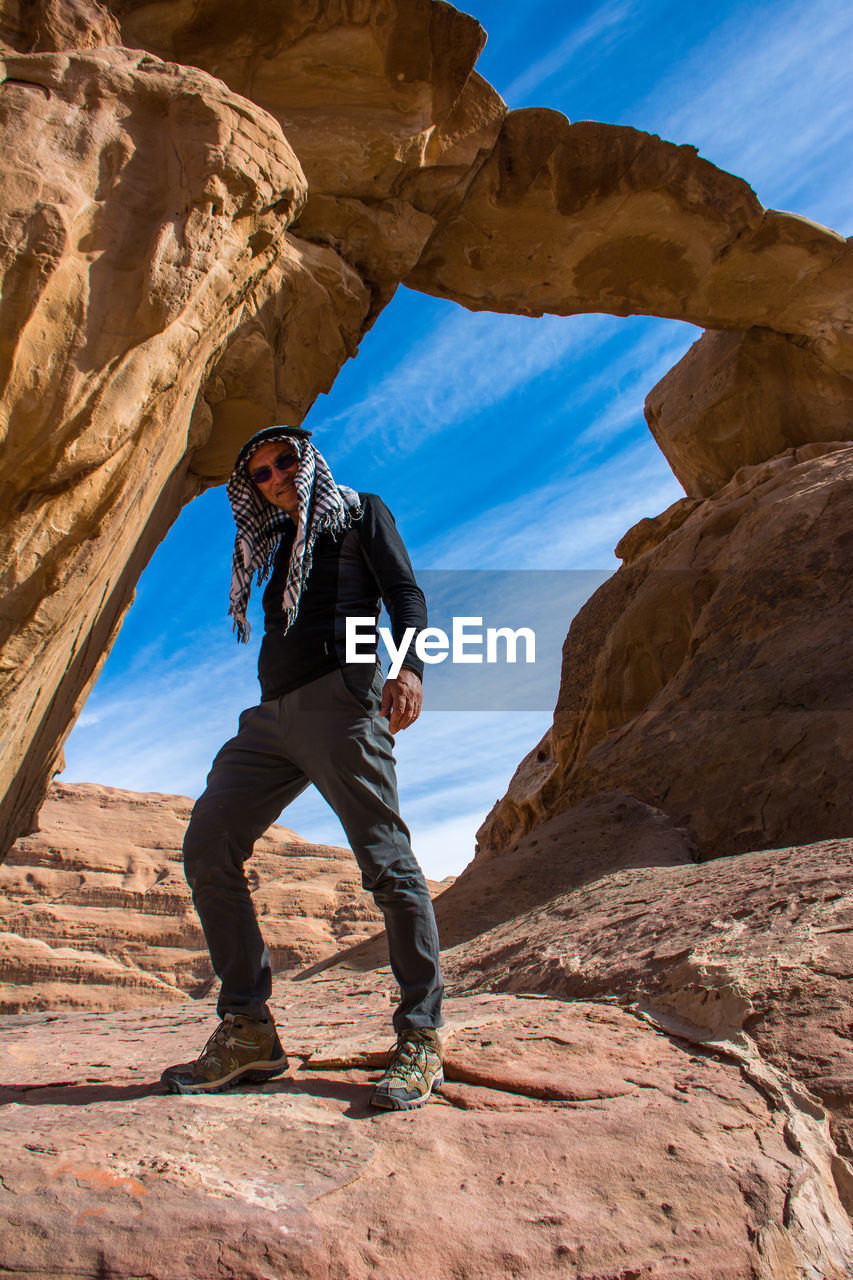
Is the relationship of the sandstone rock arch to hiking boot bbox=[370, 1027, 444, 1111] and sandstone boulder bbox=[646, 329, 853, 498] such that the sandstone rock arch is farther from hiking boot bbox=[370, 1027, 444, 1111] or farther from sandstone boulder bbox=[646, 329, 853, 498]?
hiking boot bbox=[370, 1027, 444, 1111]

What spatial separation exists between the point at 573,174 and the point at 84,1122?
9033 millimetres

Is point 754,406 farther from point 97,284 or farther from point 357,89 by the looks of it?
point 97,284

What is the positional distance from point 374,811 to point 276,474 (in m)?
1.16

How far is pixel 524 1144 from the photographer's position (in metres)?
1.75

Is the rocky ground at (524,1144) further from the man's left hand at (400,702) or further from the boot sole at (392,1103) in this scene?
the man's left hand at (400,702)

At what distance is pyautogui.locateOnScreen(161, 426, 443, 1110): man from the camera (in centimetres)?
218

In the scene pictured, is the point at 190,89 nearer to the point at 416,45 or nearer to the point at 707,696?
the point at 416,45

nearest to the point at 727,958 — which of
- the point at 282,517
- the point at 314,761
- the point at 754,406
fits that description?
the point at 314,761

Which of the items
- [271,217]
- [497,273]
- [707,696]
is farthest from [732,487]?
[271,217]

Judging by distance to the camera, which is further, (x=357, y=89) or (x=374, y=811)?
(x=357, y=89)

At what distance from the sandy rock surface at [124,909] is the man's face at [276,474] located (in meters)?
14.7

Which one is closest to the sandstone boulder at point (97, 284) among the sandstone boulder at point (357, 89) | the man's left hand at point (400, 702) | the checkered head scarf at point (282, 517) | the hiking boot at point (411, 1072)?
the checkered head scarf at point (282, 517)

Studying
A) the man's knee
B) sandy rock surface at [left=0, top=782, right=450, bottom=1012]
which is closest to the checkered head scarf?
the man's knee

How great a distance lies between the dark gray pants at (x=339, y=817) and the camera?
86.6 inches
